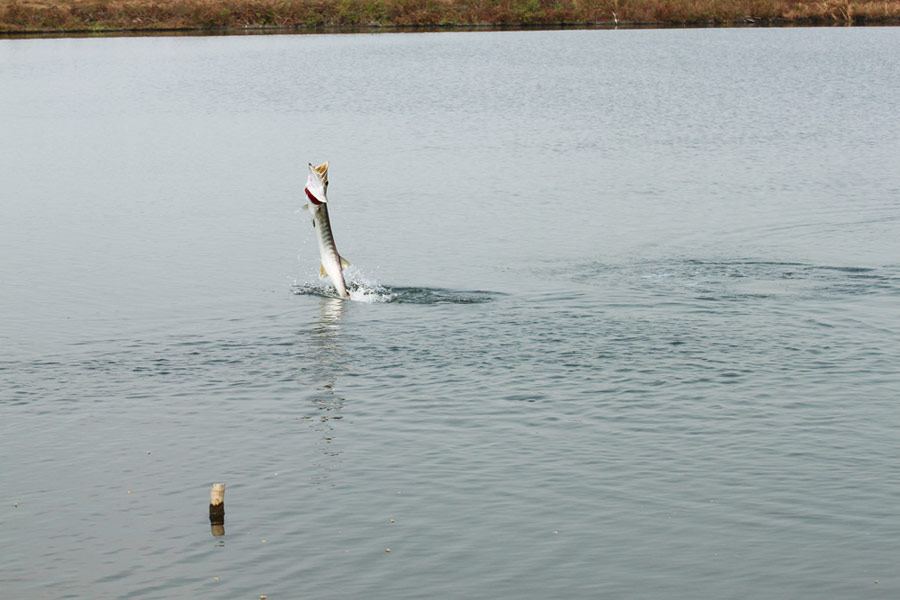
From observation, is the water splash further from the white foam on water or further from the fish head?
the fish head

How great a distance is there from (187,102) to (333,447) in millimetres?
46774

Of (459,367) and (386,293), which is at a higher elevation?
(386,293)

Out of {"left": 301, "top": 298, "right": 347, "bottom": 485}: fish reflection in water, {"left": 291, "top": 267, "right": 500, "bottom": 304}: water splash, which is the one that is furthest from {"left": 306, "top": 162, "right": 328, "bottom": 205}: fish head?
{"left": 291, "top": 267, "right": 500, "bottom": 304}: water splash

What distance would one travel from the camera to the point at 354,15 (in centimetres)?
10988

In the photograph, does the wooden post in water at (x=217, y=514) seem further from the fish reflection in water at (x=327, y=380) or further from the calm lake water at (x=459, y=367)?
the fish reflection in water at (x=327, y=380)

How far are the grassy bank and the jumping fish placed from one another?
3387 inches

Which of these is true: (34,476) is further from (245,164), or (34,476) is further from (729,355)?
(245,164)

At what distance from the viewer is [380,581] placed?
13.5 m

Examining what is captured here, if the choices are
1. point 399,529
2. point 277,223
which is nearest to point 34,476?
point 399,529

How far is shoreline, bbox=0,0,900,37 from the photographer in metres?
106

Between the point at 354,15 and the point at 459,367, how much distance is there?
9316 centimetres

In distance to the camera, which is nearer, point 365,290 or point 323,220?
point 323,220

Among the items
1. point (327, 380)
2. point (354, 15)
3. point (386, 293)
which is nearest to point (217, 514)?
point (327, 380)

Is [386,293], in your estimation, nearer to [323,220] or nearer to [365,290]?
[365,290]
